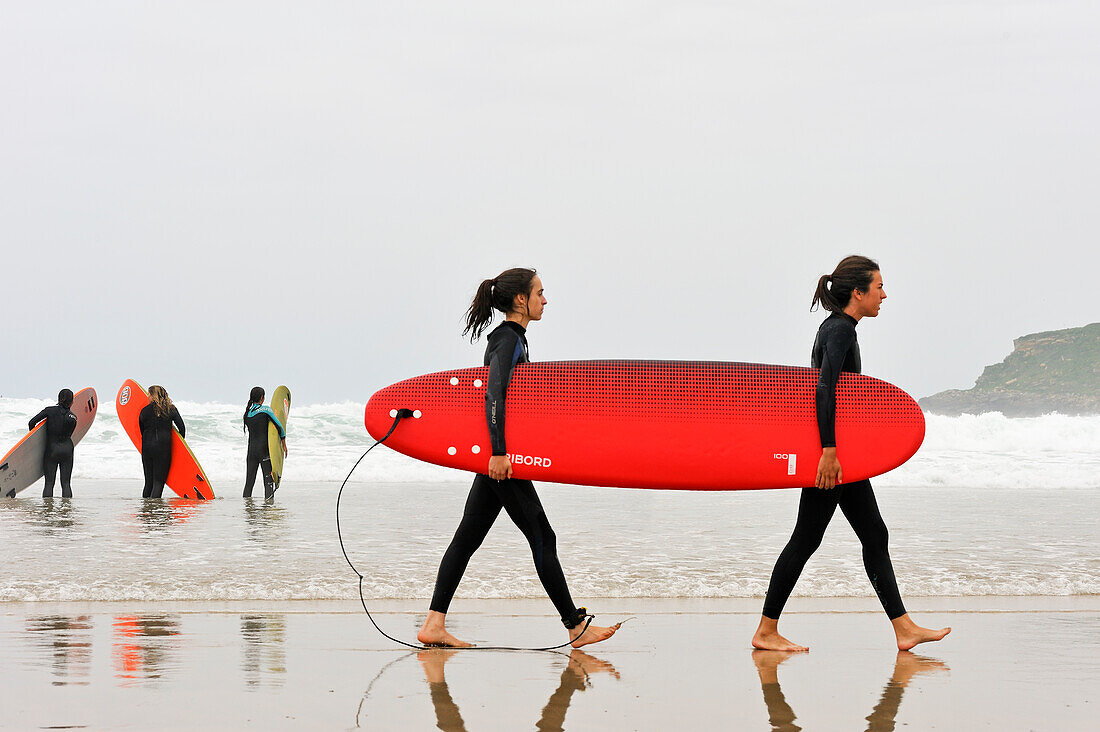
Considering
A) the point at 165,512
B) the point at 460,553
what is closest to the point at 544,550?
the point at 460,553

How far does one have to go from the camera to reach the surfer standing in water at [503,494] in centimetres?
381

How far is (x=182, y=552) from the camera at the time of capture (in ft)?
22.7

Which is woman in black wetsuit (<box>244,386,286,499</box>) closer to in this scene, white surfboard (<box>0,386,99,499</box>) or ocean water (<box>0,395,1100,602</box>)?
ocean water (<box>0,395,1100,602</box>)

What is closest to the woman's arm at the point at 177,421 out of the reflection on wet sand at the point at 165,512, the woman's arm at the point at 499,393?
the reflection on wet sand at the point at 165,512

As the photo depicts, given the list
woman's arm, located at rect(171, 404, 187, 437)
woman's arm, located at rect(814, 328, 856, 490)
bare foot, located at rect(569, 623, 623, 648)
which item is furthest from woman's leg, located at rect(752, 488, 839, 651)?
woman's arm, located at rect(171, 404, 187, 437)

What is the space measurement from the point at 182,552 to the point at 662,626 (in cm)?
397

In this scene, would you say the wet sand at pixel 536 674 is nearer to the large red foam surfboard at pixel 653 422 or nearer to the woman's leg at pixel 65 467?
the large red foam surfboard at pixel 653 422

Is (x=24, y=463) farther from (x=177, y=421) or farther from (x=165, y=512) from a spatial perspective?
(x=165, y=512)

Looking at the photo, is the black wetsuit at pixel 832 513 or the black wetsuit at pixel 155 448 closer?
the black wetsuit at pixel 832 513

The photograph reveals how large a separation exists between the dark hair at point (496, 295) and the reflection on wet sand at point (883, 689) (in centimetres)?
166

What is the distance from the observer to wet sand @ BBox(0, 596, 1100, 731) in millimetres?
2818

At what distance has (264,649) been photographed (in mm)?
3846

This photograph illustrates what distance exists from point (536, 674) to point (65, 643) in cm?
198

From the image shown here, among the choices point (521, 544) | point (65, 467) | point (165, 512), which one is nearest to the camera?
point (521, 544)
